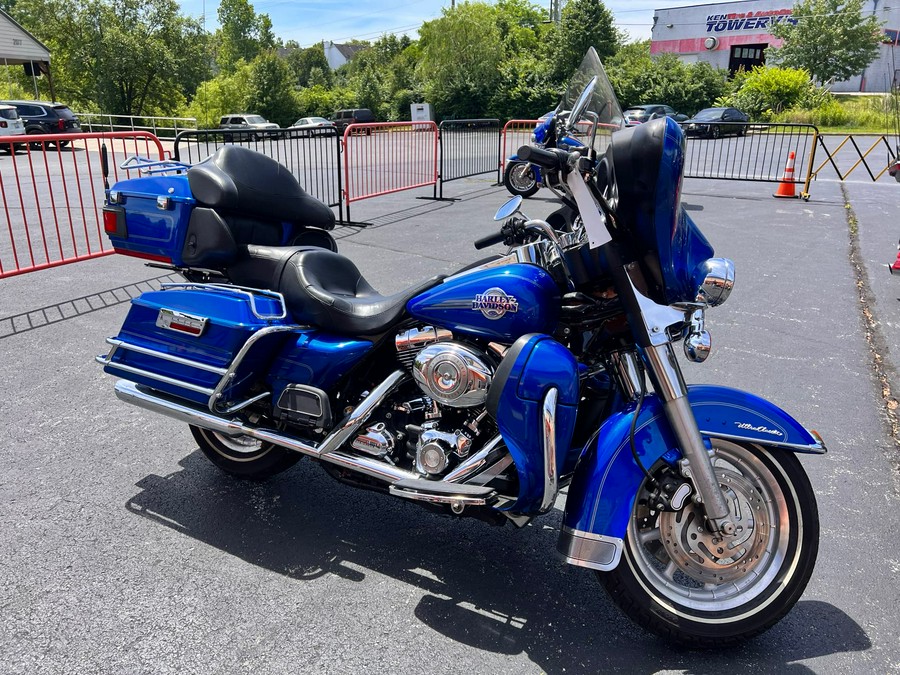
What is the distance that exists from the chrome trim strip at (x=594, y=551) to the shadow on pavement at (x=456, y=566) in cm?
38

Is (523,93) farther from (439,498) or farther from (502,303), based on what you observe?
(439,498)

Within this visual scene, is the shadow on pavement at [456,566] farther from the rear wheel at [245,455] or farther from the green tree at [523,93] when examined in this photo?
the green tree at [523,93]

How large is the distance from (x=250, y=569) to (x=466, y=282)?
60.4 inches

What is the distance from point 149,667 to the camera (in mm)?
2428

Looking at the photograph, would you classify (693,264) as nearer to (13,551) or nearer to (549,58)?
(13,551)

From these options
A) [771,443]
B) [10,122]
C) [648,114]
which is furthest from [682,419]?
[10,122]

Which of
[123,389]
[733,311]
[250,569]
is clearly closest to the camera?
[250,569]

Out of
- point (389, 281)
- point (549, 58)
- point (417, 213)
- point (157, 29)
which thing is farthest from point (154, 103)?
point (389, 281)

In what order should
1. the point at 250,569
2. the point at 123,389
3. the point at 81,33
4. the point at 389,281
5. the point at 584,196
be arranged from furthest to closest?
the point at 81,33 → the point at 389,281 → the point at 123,389 → the point at 250,569 → the point at 584,196

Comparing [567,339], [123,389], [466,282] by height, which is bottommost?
[123,389]

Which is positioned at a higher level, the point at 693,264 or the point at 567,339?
the point at 693,264

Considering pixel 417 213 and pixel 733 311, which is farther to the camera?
pixel 417 213

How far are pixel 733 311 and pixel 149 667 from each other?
5650 mm

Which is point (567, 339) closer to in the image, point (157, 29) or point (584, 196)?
point (584, 196)
